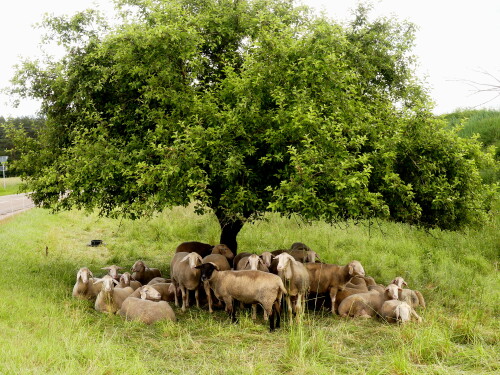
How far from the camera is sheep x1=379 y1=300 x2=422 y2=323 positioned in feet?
32.9

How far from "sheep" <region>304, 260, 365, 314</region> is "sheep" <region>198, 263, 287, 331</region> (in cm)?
140

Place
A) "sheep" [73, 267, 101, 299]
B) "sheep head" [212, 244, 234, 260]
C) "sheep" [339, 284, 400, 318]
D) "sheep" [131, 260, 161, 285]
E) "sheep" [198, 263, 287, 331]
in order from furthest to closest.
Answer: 1. "sheep" [131, 260, 161, 285]
2. "sheep head" [212, 244, 234, 260]
3. "sheep" [73, 267, 101, 299]
4. "sheep" [339, 284, 400, 318]
5. "sheep" [198, 263, 287, 331]

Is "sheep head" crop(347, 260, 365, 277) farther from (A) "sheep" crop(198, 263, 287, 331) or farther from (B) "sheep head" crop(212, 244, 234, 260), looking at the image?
(B) "sheep head" crop(212, 244, 234, 260)

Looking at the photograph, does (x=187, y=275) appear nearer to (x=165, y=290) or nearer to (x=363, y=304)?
(x=165, y=290)

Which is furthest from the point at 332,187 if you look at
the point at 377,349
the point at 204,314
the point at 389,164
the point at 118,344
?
the point at 118,344

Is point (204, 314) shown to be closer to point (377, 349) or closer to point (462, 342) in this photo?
point (377, 349)

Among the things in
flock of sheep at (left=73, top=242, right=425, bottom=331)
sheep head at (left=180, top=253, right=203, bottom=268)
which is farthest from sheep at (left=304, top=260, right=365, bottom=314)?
sheep head at (left=180, top=253, right=203, bottom=268)

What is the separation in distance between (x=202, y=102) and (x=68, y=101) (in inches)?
169

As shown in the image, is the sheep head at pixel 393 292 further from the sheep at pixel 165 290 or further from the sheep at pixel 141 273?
the sheep at pixel 141 273

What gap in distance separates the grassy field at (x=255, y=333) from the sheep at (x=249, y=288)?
0.41 meters

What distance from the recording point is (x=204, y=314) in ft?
36.7

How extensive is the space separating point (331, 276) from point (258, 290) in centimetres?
252

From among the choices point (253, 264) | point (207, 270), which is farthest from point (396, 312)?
point (207, 270)

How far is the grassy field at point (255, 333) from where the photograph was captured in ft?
24.4
